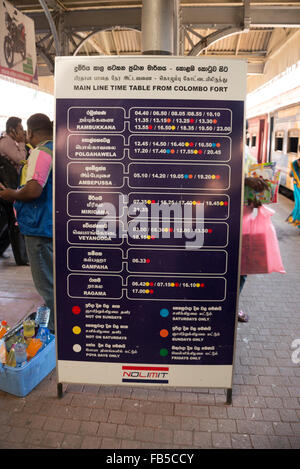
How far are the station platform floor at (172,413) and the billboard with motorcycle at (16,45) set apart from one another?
12.4 ft

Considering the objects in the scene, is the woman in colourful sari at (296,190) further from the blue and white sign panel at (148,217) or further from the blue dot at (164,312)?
the blue dot at (164,312)

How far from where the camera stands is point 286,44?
11.6 metres

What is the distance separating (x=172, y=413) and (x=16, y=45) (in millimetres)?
4745

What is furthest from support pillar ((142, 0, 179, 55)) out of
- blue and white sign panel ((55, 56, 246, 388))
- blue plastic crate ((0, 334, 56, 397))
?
blue plastic crate ((0, 334, 56, 397))

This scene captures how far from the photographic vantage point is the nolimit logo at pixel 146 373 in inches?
111

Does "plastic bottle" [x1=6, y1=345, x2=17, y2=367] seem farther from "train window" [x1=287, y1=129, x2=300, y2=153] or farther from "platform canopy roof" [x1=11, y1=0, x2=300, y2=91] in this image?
"train window" [x1=287, y1=129, x2=300, y2=153]

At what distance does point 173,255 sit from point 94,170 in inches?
30.0

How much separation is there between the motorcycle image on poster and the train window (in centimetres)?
724

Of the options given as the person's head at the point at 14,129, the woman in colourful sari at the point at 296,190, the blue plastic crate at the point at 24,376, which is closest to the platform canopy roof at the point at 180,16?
the person's head at the point at 14,129

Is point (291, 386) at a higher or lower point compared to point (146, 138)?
lower

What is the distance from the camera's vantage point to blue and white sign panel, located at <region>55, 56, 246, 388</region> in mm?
2537

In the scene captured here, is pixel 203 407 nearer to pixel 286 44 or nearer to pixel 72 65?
pixel 72 65
